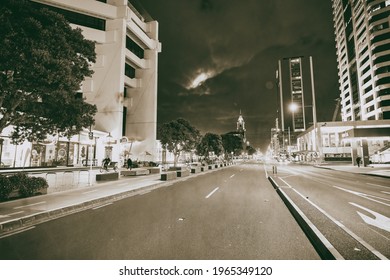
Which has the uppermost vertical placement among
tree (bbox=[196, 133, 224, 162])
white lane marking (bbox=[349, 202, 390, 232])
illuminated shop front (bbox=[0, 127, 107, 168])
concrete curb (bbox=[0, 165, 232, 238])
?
tree (bbox=[196, 133, 224, 162])

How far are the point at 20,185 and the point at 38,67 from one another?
16.4 ft

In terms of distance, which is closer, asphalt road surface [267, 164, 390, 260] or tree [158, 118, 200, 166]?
asphalt road surface [267, 164, 390, 260]

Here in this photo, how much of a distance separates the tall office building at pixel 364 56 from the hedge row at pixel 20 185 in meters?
85.0

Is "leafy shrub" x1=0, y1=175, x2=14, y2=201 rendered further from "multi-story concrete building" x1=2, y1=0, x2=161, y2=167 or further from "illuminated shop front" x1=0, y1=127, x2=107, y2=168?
"multi-story concrete building" x1=2, y1=0, x2=161, y2=167

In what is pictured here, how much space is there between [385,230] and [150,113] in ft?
151

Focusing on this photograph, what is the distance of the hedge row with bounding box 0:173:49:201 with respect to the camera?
26.6ft

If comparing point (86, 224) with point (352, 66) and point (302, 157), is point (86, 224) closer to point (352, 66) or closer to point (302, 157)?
point (302, 157)

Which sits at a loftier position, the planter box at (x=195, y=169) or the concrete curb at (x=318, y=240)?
the planter box at (x=195, y=169)

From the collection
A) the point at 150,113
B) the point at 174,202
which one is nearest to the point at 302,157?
the point at 150,113

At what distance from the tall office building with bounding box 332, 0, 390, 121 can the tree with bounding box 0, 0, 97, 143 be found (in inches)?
3271

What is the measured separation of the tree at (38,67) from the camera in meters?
7.81

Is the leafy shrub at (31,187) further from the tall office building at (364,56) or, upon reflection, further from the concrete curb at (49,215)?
the tall office building at (364,56)

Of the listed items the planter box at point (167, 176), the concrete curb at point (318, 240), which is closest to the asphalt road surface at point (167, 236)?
the concrete curb at point (318, 240)

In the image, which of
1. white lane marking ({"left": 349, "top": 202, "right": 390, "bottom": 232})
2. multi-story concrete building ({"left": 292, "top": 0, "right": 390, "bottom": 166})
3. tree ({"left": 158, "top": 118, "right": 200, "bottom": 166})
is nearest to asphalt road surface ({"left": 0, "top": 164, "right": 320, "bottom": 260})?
white lane marking ({"left": 349, "top": 202, "right": 390, "bottom": 232})
